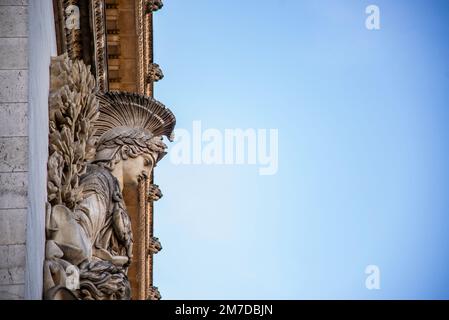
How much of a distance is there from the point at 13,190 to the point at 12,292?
1035mm

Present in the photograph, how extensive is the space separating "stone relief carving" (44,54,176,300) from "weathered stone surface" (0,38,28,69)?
1538 mm

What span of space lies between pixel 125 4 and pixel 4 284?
19.6 metres

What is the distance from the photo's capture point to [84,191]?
22922mm

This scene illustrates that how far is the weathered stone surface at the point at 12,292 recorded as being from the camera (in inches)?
706

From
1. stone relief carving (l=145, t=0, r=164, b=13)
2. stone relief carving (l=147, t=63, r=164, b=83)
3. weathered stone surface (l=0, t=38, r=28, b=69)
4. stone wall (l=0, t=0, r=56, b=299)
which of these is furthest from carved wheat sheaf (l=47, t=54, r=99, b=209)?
stone relief carving (l=147, t=63, r=164, b=83)

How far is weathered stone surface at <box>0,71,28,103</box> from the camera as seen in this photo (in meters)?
19.0

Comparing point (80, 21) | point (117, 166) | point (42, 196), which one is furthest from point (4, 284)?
point (80, 21)

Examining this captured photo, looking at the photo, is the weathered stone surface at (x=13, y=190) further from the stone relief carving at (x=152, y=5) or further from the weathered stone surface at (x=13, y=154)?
the stone relief carving at (x=152, y=5)

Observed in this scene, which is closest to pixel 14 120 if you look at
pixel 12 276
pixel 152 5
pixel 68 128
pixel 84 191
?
pixel 12 276

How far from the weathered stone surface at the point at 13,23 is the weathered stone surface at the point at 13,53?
2.1 inches

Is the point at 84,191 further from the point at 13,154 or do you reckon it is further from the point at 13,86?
the point at 13,154

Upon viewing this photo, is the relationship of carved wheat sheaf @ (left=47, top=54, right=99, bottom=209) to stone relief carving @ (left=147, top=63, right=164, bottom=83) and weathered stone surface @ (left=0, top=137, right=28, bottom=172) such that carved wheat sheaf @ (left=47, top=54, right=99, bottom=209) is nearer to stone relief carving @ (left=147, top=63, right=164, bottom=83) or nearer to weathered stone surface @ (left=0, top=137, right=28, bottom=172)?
weathered stone surface @ (left=0, top=137, right=28, bottom=172)

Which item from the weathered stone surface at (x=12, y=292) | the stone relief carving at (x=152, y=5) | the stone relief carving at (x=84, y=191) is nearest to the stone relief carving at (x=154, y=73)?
the stone relief carving at (x=152, y=5)
